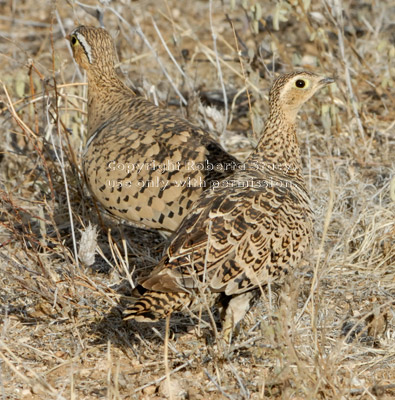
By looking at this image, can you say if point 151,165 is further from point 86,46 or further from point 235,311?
point 86,46

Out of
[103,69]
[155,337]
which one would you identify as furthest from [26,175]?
[155,337]

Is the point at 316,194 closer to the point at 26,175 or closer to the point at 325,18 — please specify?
the point at 325,18

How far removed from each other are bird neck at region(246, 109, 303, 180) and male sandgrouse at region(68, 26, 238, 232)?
0.23 metres

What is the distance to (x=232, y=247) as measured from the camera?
3051 millimetres

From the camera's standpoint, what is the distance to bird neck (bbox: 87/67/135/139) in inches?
175

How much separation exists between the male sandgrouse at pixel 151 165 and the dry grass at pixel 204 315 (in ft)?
0.78

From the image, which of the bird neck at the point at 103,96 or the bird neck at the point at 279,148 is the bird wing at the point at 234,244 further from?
the bird neck at the point at 103,96

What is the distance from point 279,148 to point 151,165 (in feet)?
2.30

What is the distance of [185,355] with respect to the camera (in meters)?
3.35

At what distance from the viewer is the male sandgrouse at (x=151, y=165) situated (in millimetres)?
3686

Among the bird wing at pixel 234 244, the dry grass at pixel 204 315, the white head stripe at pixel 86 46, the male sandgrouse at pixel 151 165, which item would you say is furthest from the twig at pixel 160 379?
the white head stripe at pixel 86 46

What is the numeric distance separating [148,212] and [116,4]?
3905 mm

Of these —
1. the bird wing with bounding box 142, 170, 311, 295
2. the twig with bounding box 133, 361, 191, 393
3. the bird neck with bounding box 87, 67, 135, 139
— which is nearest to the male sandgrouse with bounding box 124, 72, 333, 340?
the bird wing with bounding box 142, 170, 311, 295

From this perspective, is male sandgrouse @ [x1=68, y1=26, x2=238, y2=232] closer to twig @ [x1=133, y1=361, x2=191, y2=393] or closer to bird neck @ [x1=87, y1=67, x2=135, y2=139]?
bird neck @ [x1=87, y1=67, x2=135, y2=139]
